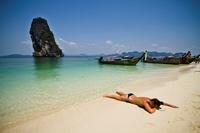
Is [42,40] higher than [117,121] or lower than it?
higher

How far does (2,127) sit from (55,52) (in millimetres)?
105339

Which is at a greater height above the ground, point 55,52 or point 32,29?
point 32,29

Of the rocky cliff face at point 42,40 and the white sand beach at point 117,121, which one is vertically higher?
the rocky cliff face at point 42,40

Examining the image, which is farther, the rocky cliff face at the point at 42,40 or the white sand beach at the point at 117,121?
the rocky cliff face at the point at 42,40

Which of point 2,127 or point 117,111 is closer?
point 2,127

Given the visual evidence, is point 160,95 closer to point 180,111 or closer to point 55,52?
point 180,111

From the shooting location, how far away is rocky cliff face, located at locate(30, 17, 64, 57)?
100m

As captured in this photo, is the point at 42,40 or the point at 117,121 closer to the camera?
the point at 117,121

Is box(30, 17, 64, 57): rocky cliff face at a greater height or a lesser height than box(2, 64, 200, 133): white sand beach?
greater

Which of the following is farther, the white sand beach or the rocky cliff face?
the rocky cliff face

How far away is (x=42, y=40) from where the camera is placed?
9988 cm

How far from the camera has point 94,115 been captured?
4.94 meters

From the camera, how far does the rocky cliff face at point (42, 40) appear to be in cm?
10018

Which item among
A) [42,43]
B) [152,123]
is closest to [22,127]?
[152,123]
